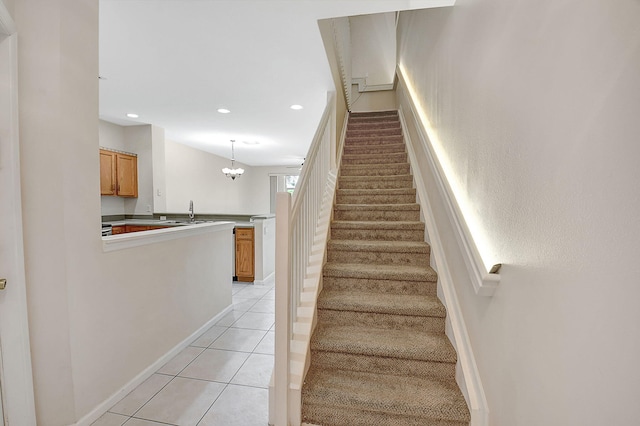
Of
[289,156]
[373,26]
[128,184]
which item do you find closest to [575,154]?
[128,184]

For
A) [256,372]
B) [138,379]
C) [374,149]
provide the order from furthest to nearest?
[374,149] < [256,372] < [138,379]

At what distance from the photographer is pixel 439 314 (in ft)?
6.00

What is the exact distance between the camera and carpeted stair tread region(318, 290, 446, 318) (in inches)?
72.9

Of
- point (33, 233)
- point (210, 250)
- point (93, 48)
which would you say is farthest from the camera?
point (210, 250)

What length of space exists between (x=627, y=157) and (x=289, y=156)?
7.80m

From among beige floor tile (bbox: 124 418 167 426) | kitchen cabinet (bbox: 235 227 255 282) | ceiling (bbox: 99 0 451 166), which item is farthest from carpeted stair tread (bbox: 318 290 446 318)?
kitchen cabinet (bbox: 235 227 255 282)

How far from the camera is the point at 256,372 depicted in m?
2.10

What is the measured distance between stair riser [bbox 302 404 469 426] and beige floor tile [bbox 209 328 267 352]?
3.58ft

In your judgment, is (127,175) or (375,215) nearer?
(375,215)

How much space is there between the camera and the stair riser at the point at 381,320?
1.85m

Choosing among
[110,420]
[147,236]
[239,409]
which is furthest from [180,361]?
[147,236]

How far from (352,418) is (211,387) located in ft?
3.41

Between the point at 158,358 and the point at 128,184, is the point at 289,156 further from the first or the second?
the point at 158,358

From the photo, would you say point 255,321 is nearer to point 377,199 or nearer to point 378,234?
point 378,234
